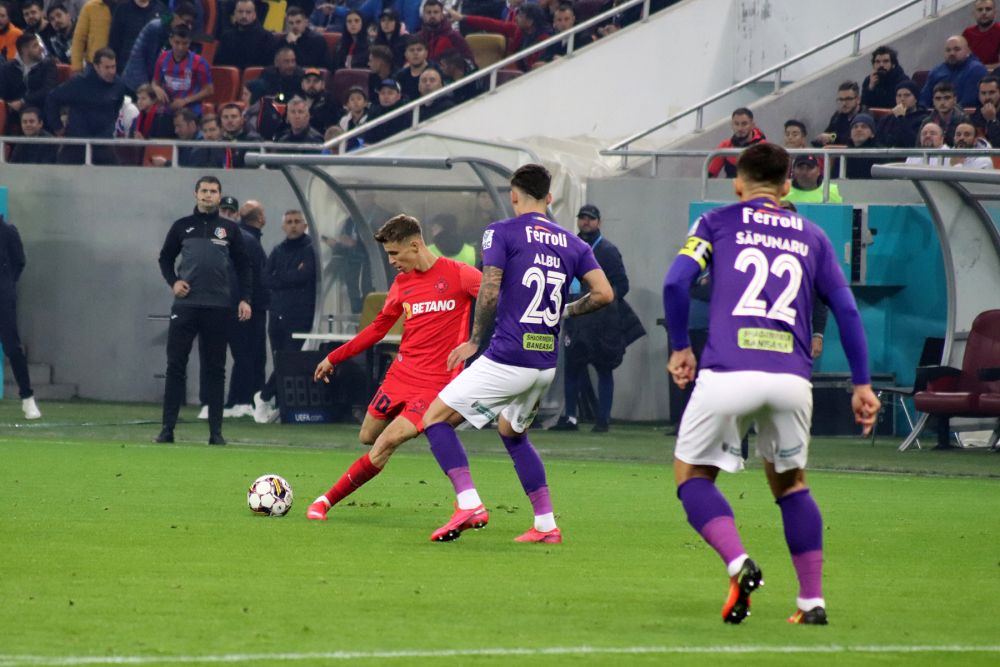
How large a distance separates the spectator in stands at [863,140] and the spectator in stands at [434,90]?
18.9 feet

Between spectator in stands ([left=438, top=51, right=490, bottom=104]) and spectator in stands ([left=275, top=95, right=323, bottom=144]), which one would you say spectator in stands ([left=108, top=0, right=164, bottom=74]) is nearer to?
spectator in stands ([left=275, top=95, right=323, bottom=144])

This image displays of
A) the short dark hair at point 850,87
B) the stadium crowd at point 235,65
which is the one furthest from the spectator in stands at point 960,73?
the stadium crowd at point 235,65

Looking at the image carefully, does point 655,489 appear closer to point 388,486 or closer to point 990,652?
point 388,486

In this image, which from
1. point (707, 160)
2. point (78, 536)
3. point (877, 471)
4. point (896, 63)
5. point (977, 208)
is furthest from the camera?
point (896, 63)

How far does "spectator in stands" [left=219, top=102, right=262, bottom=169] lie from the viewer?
22.9m

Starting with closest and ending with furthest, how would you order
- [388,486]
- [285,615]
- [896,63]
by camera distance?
1. [285,615]
2. [388,486]
3. [896,63]

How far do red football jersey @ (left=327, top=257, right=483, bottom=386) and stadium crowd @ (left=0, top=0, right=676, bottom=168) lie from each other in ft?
41.2

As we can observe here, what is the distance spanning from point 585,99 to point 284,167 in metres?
5.04

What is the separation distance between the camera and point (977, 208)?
18000 mm

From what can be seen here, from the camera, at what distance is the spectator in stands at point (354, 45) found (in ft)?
83.3

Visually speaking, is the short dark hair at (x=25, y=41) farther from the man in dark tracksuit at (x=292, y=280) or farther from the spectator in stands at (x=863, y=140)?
the spectator in stands at (x=863, y=140)

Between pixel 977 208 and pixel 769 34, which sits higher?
pixel 769 34

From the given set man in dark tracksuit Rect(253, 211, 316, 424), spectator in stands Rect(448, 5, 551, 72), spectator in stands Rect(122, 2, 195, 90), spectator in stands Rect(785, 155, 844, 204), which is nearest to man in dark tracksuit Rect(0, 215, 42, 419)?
man in dark tracksuit Rect(253, 211, 316, 424)

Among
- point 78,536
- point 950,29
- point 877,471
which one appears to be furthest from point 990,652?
point 950,29
